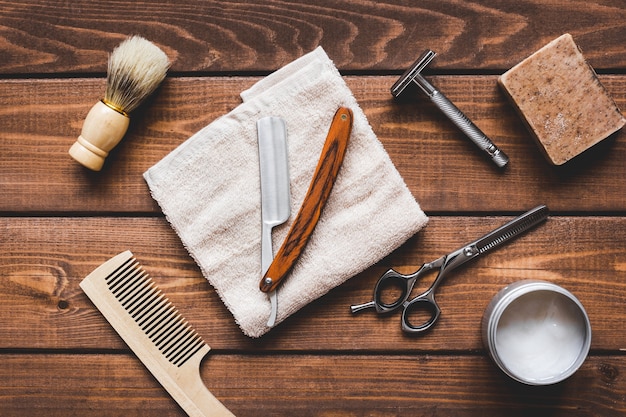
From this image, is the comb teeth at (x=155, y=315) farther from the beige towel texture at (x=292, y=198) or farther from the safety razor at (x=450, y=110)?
the safety razor at (x=450, y=110)

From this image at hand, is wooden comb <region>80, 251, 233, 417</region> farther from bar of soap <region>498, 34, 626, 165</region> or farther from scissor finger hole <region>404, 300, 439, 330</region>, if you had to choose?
bar of soap <region>498, 34, 626, 165</region>

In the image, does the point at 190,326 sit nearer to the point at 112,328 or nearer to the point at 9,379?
the point at 112,328

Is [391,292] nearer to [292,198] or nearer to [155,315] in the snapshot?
[292,198]

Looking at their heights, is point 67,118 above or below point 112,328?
above

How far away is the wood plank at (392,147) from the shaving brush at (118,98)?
38mm

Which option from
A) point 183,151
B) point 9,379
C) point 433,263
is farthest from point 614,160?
point 9,379

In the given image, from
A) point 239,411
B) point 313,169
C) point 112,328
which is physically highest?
point 313,169

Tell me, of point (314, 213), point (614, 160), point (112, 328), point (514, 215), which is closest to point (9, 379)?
point (112, 328)

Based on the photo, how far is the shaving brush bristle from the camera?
2.16 ft

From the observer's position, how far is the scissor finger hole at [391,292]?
701 millimetres

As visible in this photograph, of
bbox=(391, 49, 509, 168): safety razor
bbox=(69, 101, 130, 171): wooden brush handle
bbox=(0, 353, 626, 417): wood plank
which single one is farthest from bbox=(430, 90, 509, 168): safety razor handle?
bbox=(69, 101, 130, 171): wooden brush handle

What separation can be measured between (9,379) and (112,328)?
14 centimetres

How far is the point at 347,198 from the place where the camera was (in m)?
0.70

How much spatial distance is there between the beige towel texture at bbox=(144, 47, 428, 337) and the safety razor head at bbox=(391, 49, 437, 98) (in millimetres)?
55
